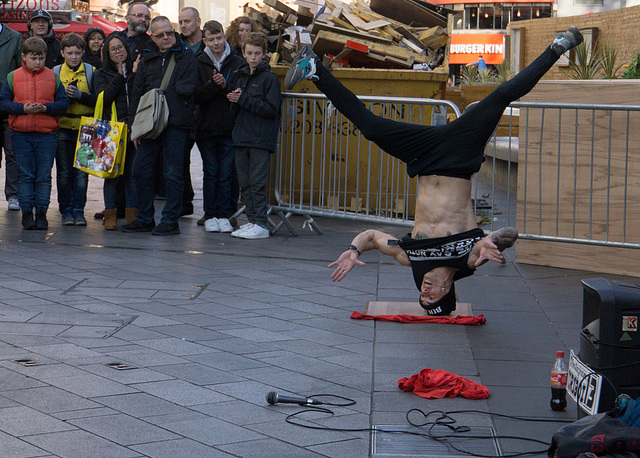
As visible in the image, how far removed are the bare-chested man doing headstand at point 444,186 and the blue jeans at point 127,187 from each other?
442 centimetres

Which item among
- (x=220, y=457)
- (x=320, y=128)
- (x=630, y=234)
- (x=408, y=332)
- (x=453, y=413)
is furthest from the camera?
(x=320, y=128)

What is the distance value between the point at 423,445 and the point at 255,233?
597 cm

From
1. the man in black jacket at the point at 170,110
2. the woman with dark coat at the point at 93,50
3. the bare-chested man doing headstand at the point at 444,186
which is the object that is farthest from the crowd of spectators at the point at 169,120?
the bare-chested man doing headstand at the point at 444,186

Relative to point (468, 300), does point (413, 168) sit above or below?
above

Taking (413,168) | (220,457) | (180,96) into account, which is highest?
(180,96)

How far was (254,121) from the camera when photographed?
9688 mm

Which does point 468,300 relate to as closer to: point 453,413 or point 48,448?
point 453,413

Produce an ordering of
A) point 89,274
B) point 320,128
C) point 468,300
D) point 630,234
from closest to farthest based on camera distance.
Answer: point 468,300
point 89,274
point 630,234
point 320,128

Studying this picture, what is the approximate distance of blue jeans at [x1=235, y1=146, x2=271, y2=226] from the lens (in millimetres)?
9742

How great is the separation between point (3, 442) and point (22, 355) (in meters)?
1.42

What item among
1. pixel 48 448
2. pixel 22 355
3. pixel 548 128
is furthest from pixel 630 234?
pixel 48 448

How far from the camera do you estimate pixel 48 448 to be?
153 inches

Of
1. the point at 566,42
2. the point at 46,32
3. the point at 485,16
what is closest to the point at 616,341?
the point at 566,42

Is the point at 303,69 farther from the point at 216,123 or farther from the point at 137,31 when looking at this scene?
the point at 137,31
